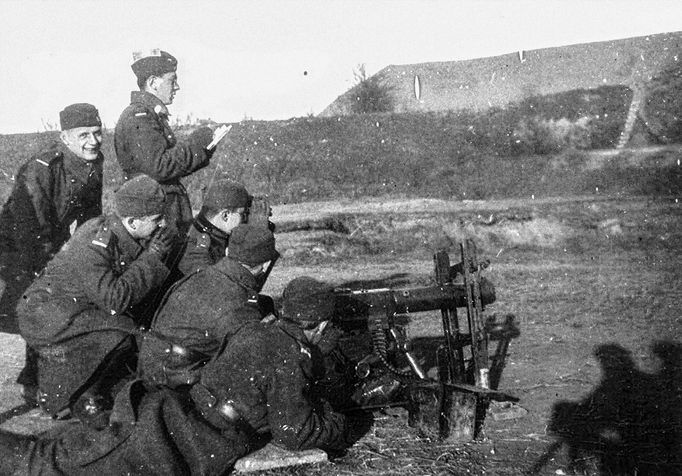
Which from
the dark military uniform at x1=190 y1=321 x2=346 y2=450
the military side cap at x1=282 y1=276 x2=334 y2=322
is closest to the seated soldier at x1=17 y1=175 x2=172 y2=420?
the dark military uniform at x1=190 y1=321 x2=346 y2=450

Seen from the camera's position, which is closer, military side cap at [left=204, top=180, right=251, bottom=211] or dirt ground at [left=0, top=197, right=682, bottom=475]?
dirt ground at [left=0, top=197, right=682, bottom=475]

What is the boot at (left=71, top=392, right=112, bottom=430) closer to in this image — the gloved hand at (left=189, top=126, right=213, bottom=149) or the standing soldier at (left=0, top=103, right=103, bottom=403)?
the standing soldier at (left=0, top=103, right=103, bottom=403)

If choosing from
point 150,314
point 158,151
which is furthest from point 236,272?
point 158,151

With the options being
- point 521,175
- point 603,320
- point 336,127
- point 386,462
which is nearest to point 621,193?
point 521,175

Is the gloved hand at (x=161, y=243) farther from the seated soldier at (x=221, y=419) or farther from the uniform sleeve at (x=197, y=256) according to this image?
the seated soldier at (x=221, y=419)

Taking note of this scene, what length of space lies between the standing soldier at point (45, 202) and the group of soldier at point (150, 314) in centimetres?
1

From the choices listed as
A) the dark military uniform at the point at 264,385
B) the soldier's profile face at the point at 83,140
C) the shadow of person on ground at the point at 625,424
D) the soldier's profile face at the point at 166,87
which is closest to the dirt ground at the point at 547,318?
the shadow of person on ground at the point at 625,424

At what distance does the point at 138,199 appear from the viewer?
5.12m

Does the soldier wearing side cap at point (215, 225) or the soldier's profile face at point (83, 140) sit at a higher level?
the soldier's profile face at point (83, 140)

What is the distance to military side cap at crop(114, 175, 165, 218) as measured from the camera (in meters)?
5.12

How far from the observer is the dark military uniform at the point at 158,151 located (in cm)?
616

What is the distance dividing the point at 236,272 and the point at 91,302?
0.98m

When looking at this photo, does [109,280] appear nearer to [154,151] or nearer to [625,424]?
[154,151]

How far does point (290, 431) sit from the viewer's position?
4379 mm
